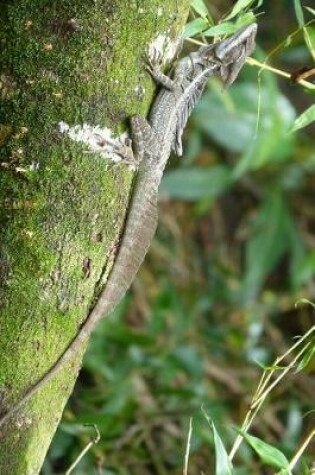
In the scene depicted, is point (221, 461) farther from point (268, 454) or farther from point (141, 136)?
point (141, 136)

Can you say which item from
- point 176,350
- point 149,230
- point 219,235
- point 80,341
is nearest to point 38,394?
point 80,341

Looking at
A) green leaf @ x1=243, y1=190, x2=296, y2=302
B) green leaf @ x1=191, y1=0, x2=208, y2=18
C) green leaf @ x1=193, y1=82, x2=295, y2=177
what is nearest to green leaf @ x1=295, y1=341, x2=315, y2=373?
green leaf @ x1=191, y1=0, x2=208, y2=18

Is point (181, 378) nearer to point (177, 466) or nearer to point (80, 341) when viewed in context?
point (177, 466)

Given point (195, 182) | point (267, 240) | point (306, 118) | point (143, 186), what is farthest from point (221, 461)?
point (267, 240)

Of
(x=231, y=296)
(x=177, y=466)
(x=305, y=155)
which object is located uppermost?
(x=305, y=155)

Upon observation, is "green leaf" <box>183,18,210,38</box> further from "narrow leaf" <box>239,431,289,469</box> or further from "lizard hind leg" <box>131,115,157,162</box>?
"narrow leaf" <box>239,431,289,469</box>
